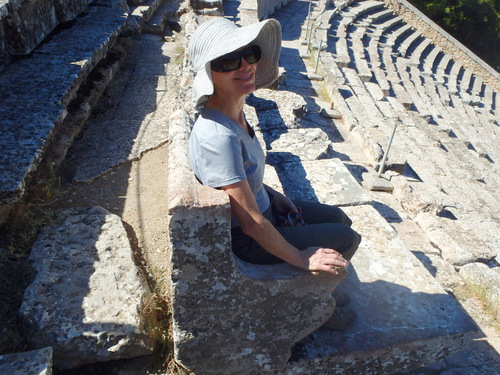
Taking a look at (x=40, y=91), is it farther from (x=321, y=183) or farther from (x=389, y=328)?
(x=389, y=328)

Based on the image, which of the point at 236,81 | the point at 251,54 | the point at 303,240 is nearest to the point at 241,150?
the point at 236,81

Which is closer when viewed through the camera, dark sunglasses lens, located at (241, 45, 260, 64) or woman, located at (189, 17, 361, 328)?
woman, located at (189, 17, 361, 328)

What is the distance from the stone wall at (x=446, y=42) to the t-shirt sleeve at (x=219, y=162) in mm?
19074

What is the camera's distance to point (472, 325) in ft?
7.75

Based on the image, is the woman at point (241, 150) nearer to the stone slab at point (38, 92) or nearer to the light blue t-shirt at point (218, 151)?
the light blue t-shirt at point (218, 151)

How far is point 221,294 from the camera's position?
1.85 metres

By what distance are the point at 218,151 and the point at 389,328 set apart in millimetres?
1428

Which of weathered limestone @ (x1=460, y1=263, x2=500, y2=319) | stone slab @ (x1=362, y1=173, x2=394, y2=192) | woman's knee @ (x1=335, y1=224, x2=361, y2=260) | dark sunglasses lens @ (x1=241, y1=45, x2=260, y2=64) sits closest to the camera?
dark sunglasses lens @ (x1=241, y1=45, x2=260, y2=64)

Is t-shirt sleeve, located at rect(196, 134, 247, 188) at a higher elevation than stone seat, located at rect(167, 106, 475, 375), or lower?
higher

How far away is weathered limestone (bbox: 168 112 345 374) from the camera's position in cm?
164

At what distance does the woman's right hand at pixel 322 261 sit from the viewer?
1.95m

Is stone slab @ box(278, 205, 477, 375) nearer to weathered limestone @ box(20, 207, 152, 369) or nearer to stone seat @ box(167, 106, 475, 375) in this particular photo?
stone seat @ box(167, 106, 475, 375)

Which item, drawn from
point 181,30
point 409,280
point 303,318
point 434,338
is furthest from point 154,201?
point 181,30

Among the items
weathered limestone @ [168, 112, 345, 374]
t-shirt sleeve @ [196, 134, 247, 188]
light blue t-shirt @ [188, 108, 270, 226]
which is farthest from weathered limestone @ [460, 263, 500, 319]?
t-shirt sleeve @ [196, 134, 247, 188]
